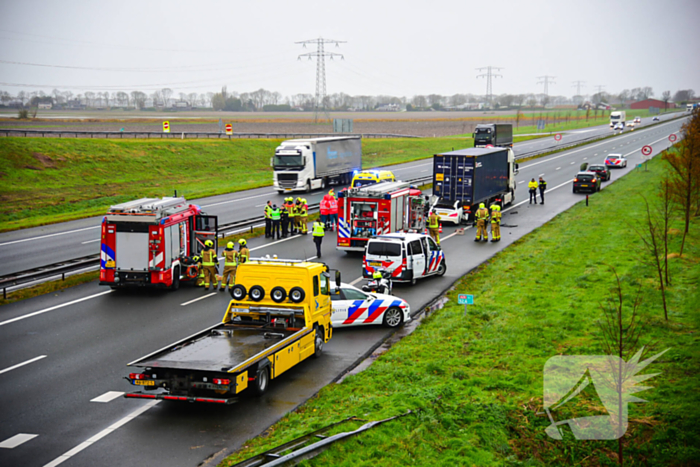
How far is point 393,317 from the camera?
18188 millimetres

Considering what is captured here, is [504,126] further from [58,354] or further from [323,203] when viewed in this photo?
[58,354]

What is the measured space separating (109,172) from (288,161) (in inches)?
760

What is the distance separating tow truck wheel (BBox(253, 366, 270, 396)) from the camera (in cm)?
1250

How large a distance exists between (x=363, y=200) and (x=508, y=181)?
59.4 ft

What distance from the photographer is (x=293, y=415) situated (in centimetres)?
1189

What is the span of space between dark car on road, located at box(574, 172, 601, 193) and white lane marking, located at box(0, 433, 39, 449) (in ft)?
147

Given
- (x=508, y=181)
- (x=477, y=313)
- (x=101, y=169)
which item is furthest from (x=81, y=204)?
(x=477, y=313)

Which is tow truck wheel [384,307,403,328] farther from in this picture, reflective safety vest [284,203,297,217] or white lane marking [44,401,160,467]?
reflective safety vest [284,203,297,217]

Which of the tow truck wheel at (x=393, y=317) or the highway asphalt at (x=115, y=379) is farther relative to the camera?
the tow truck wheel at (x=393, y=317)

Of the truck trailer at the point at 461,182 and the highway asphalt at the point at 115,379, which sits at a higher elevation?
the truck trailer at the point at 461,182

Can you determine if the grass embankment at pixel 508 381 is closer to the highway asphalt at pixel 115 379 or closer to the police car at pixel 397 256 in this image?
the highway asphalt at pixel 115 379

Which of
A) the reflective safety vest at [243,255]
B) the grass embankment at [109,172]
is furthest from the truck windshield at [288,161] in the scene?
the reflective safety vest at [243,255]

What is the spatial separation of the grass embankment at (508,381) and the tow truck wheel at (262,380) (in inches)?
39.0

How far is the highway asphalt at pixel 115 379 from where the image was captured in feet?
35.5
